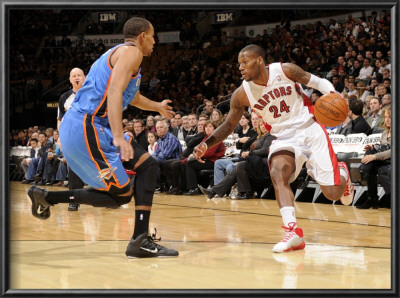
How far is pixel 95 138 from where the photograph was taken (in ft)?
14.2

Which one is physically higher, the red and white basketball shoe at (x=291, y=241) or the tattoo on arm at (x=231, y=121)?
the tattoo on arm at (x=231, y=121)

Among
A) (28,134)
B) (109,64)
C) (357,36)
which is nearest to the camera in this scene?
(109,64)

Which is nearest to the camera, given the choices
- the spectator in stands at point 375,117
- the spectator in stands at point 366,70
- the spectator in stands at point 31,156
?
the spectator in stands at point 375,117

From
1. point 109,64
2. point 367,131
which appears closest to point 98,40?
point 367,131

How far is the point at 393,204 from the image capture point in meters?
2.56

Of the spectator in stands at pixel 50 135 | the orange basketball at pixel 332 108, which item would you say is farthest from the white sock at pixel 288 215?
the spectator in stands at pixel 50 135

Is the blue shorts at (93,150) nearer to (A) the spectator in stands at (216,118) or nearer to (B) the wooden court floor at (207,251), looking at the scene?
(B) the wooden court floor at (207,251)

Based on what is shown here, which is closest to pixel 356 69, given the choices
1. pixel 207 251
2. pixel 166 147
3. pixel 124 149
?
pixel 166 147

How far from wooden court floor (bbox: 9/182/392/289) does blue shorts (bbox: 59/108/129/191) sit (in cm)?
59

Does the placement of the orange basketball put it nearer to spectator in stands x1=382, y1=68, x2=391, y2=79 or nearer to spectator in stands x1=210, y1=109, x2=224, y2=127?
spectator in stands x1=210, y1=109, x2=224, y2=127

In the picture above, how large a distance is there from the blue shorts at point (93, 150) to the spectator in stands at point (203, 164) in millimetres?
5917

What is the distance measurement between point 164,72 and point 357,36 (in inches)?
308

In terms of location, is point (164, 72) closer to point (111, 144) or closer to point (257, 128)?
point (257, 128)

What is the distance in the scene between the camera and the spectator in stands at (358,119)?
8.81 metres
